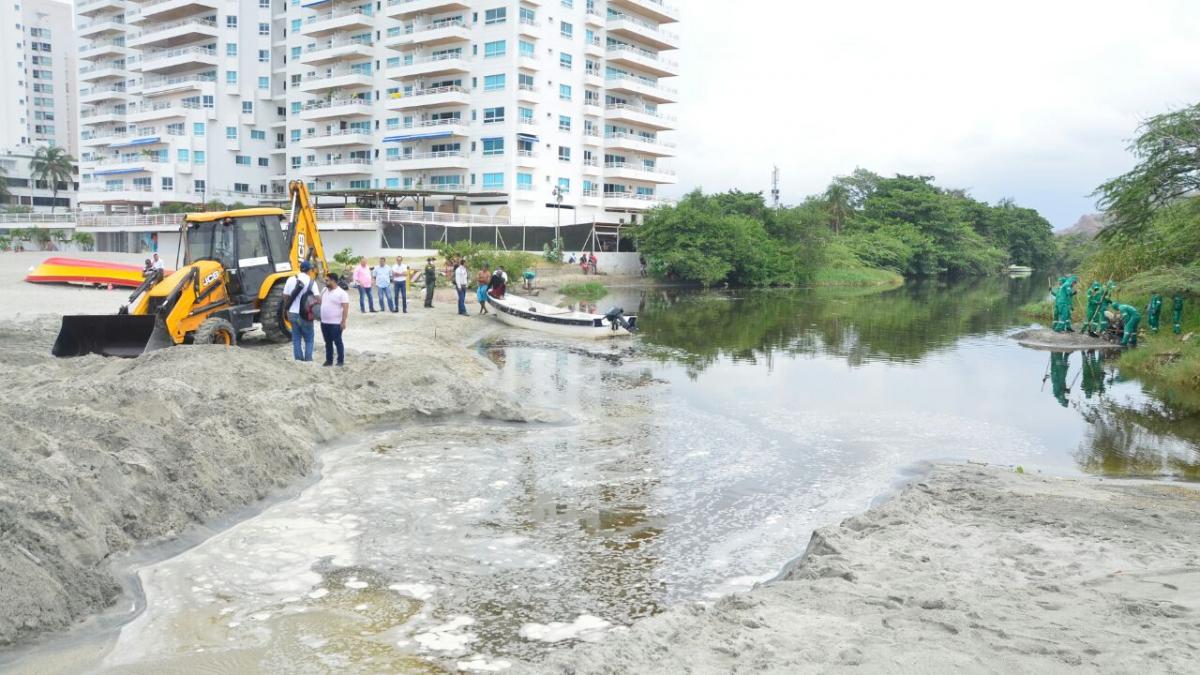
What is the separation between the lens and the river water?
20.9ft

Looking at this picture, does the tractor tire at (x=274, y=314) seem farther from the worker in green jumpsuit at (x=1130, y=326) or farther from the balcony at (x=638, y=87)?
the balcony at (x=638, y=87)

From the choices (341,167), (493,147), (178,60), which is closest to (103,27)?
(178,60)

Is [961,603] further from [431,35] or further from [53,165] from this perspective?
[53,165]

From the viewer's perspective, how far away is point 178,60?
77.2m

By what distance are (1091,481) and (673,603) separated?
22.2 feet

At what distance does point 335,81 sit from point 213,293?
6020 centimetres

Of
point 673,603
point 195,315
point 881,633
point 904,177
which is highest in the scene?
point 904,177

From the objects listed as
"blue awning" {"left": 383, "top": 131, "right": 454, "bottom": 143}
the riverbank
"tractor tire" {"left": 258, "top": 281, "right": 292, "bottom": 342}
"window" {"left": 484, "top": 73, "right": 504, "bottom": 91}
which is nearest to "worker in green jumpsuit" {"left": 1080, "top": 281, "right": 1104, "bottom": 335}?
the riverbank

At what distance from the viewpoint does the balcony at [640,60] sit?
233 ft

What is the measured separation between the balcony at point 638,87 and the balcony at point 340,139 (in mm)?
20429

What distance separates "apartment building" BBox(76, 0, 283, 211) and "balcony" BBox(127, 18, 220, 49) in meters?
0.10

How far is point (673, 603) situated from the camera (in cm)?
703

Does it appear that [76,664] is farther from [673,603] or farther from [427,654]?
[673,603]

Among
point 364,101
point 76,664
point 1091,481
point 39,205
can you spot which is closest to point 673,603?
point 76,664
